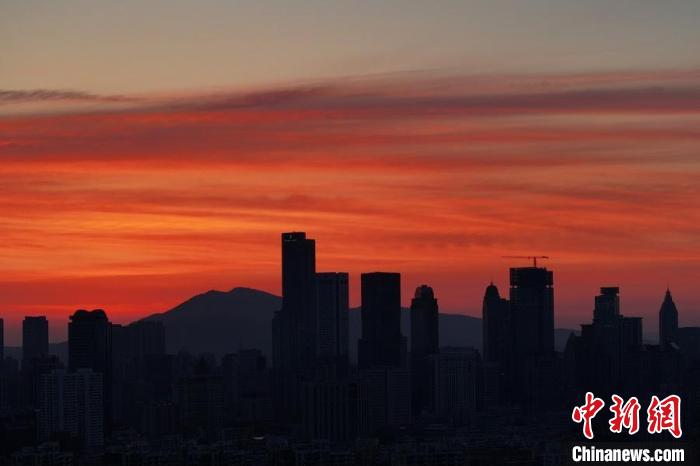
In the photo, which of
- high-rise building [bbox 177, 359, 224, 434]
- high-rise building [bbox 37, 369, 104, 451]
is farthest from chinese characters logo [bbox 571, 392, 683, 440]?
high-rise building [bbox 177, 359, 224, 434]

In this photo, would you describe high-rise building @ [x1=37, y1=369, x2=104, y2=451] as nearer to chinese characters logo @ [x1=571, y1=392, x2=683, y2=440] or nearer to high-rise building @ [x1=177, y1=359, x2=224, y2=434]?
high-rise building @ [x1=177, y1=359, x2=224, y2=434]

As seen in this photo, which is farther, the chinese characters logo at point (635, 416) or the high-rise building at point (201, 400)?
the high-rise building at point (201, 400)

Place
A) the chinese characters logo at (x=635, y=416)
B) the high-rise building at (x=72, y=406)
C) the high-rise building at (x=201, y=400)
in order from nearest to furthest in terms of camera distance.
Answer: the chinese characters logo at (x=635, y=416) < the high-rise building at (x=72, y=406) < the high-rise building at (x=201, y=400)

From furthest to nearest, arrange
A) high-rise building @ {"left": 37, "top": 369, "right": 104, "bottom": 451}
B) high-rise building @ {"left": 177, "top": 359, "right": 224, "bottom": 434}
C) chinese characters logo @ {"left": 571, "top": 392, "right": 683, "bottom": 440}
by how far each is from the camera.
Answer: high-rise building @ {"left": 177, "top": 359, "right": 224, "bottom": 434} → high-rise building @ {"left": 37, "top": 369, "right": 104, "bottom": 451} → chinese characters logo @ {"left": 571, "top": 392, "right": 683, "bottom": 440}

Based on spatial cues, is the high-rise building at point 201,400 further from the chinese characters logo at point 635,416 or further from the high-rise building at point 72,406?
the chinese characters logo at point 635,416

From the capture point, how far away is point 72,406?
550 feet

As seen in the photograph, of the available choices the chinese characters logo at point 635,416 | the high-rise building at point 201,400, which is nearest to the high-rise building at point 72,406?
the high-rise building at point 201,400

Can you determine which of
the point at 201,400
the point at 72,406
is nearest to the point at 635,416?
the point at 72,406

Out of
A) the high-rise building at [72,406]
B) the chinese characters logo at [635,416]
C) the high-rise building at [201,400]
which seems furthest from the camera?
the high-rise building at [201,400]

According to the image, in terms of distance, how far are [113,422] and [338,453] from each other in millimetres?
50210

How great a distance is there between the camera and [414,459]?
12438 cm

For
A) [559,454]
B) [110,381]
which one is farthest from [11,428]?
[559,454]

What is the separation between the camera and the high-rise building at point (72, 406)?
162500mm

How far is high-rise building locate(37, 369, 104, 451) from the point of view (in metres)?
162
